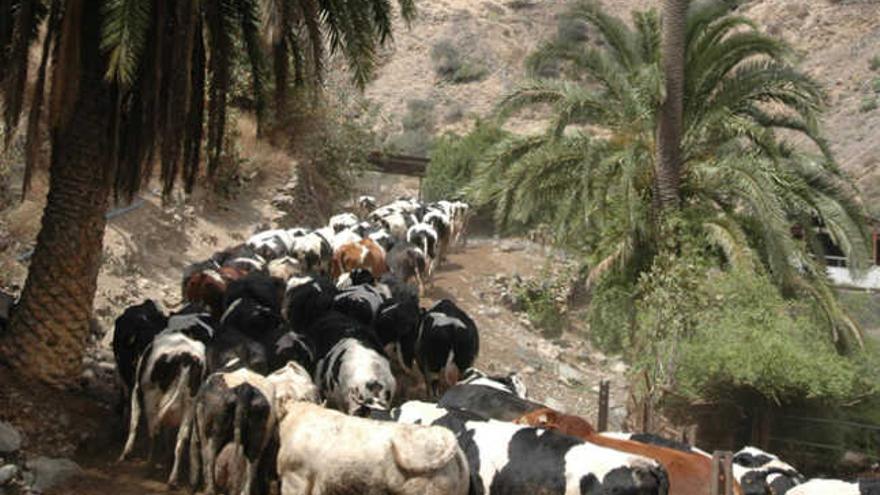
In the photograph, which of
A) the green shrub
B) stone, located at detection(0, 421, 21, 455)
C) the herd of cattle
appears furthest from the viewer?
the green shrub

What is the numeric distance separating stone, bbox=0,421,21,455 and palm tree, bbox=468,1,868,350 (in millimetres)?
8442

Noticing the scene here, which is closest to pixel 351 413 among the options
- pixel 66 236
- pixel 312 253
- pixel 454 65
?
pixel 66 236

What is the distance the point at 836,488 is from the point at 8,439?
8833 mm

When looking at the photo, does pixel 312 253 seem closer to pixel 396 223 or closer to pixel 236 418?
pixel 396 223

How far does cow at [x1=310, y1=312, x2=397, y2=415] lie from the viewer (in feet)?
36.4

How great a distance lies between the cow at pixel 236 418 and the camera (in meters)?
8.91

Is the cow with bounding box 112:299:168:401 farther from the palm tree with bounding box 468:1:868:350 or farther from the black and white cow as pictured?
the black and white cow

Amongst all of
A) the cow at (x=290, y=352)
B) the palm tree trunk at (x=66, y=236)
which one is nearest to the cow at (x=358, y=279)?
the cow at (x=290, y=352)

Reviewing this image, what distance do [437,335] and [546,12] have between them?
7398 cm

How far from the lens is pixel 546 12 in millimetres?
83062

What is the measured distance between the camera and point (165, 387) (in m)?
10.4

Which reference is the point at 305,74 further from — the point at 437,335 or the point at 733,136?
the point at 733,136

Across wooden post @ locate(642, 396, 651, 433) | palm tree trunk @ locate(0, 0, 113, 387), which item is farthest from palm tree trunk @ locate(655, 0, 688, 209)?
palm tree trunk @ locate(0, 0, 113, 387)

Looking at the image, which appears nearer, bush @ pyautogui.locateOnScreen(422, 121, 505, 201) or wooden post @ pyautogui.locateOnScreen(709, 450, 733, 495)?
wooden post @ pyautogui.locateOnScreen(709, 450, 733, 495)
